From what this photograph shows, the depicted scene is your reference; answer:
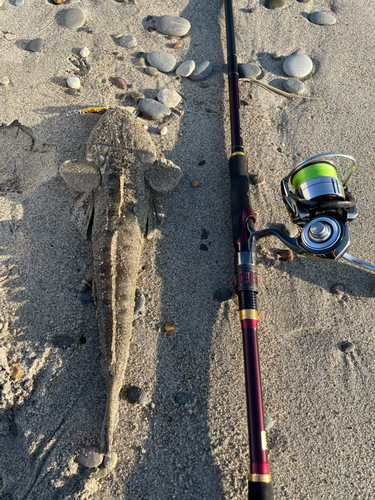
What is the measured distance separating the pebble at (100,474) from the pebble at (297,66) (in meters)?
5.06

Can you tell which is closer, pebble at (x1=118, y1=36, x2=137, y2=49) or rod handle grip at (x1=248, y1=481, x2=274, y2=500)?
rod handle grip at (x1=248, y1=481, x2=274, y2=500)

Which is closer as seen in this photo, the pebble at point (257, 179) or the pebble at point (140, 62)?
the pebble at point (257, 179)

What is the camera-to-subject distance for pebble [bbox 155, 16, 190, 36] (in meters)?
4.92

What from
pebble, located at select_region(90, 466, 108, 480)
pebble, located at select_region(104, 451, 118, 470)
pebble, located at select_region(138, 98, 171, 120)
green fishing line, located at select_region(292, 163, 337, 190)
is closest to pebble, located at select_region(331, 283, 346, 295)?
green fishing line, located at select_region(292, 163, 337, 190)

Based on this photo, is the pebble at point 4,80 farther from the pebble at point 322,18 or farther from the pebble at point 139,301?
the pebble at point 322,18

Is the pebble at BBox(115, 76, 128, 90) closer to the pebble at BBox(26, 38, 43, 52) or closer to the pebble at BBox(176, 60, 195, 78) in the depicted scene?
the pebble at BBox(176, 60, 195, 78)

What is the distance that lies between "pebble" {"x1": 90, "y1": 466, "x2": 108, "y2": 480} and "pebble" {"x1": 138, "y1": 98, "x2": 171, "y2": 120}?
3.84 m

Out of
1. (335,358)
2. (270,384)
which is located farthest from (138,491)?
(335,358)

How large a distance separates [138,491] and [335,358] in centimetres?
214

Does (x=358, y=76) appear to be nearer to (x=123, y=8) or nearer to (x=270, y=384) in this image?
(x=123, y=8)

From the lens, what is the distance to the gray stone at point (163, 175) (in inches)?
154

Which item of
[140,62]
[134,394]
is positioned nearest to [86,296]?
[134,394]

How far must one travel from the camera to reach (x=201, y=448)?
9.85 ft

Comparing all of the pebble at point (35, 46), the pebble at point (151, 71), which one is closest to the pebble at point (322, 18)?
the pebble at point (151, 71)
